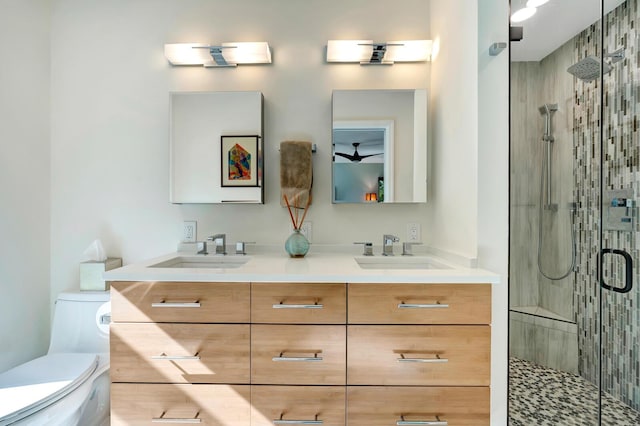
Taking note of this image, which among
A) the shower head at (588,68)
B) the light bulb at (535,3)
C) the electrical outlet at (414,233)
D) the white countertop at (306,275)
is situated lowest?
the white countertop at (306,275)

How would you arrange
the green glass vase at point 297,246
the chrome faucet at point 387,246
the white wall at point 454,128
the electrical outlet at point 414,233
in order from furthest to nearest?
the electrical outlet at point 414,233, the chrome faucet at point 387,246, the green glass vase at point 297,246, the white wall at point 454,128

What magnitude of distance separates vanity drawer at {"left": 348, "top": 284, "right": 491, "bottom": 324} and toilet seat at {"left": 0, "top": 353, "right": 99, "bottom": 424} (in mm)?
1134

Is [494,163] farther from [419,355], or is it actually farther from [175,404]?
[175,404]

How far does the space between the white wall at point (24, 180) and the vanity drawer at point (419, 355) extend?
5.84ft

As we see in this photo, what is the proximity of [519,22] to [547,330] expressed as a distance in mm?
1243

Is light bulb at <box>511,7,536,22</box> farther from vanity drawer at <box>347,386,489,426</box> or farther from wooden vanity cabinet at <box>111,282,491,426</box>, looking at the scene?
vanity drawer at <box>347,386,489,426</box>

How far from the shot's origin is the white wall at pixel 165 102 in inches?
76.1

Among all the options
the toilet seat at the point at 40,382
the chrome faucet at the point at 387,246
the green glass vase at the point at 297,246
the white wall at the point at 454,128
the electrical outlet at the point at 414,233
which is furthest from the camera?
the electrical outlet at the point at 414,233

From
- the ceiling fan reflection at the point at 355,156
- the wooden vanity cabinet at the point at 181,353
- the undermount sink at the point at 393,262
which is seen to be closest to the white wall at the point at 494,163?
the undermount sink at the point at 393,262

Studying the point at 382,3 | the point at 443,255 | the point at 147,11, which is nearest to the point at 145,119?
the point at 147,11

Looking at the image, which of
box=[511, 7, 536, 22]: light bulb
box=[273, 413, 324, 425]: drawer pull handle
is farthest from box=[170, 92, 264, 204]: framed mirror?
box=[511, 7, 536, 22]: light bulb

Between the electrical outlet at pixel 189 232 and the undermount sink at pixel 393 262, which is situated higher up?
the electrical outlet at pixel 189 232

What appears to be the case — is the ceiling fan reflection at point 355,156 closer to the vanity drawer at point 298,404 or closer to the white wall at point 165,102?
the white wall at point 165,102

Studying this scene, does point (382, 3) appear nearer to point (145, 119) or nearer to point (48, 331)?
point (145, 119)
